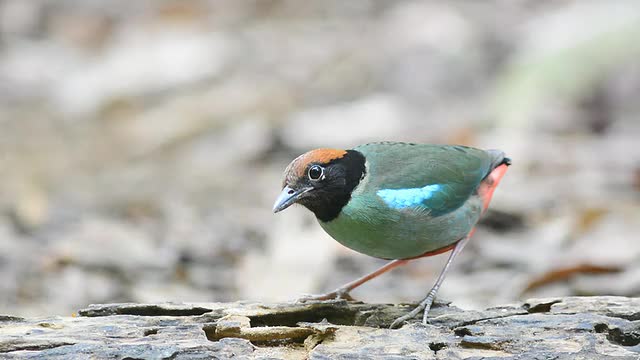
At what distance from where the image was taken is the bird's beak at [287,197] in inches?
181

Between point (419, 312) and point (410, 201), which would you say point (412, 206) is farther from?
point (419, 312)

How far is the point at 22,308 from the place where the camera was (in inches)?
232

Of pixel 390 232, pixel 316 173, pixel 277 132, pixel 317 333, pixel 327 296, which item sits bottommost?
pixel 317 333

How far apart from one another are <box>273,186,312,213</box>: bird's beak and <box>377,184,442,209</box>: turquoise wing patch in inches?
14.2

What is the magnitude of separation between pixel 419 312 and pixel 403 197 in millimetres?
529

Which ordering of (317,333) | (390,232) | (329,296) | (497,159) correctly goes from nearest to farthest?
(317,333) → (390,232) → (329,296) → (497,159)

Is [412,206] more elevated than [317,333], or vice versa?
[412,206]

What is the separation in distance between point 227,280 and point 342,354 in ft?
8.85

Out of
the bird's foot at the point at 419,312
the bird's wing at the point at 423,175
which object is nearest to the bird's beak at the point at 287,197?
the bird's wing at the point at 423,175

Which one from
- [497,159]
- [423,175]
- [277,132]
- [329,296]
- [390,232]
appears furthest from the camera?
[277,132]

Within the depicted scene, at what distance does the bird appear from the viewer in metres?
4.63

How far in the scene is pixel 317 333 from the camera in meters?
4.08

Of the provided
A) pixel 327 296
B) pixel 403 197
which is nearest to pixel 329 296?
pixel 327 296

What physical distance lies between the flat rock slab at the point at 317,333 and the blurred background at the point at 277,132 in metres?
1.49
